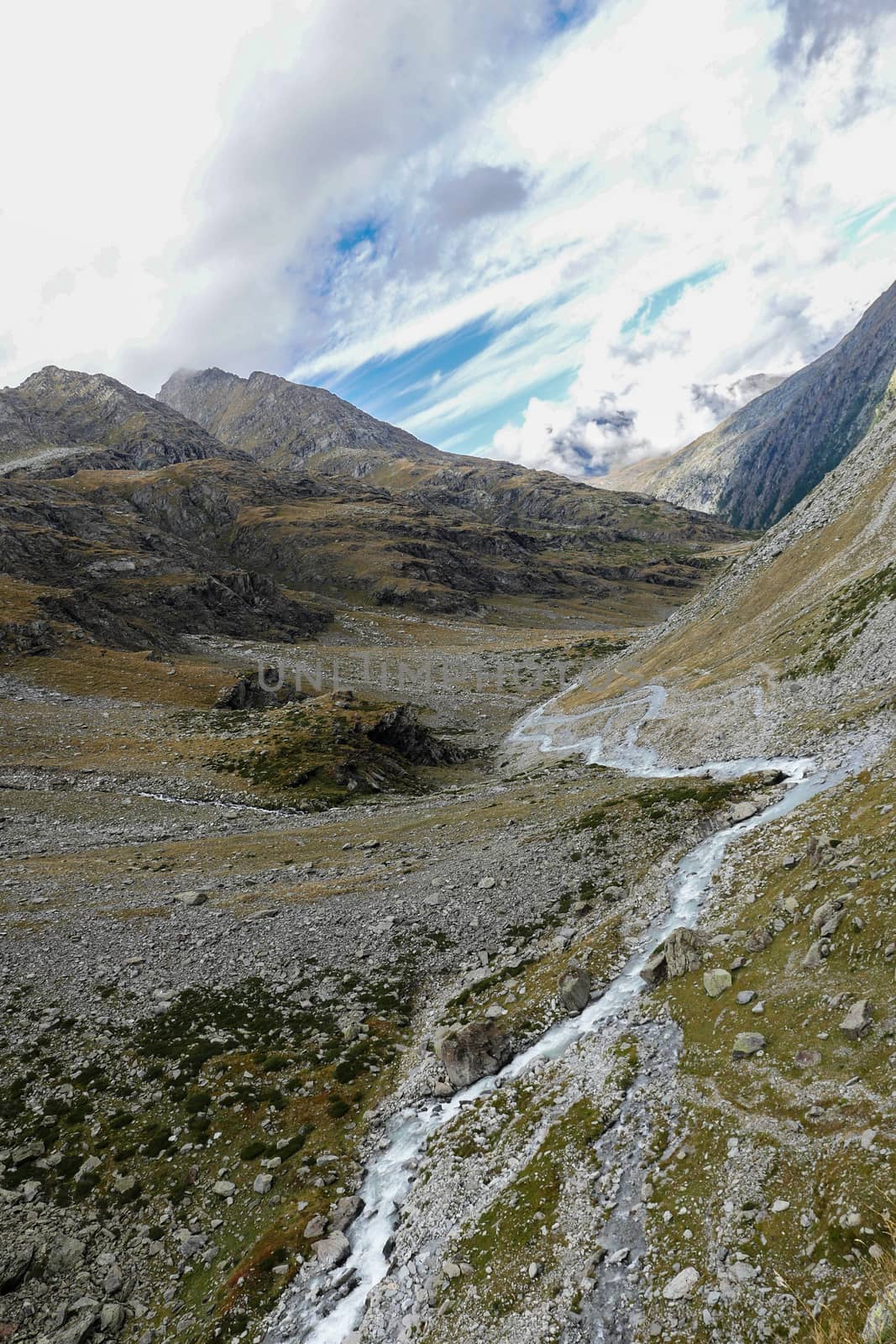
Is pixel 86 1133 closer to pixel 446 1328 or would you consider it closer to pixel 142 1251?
pixel 142 1251

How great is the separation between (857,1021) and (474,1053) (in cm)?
1375

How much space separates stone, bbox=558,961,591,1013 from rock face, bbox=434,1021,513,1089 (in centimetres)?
300

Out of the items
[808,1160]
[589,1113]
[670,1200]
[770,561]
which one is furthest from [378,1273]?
[770,561]

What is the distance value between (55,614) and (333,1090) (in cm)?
12923

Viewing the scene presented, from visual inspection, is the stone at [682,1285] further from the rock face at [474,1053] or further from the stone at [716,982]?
the rock face at [474,1053]

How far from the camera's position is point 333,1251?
741 inches

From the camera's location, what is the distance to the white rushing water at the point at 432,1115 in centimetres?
1733

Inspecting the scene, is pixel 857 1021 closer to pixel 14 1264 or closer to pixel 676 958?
pixel 676 958

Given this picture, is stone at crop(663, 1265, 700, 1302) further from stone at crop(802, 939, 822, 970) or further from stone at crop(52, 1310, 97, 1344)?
stone at crop(52, 1310, 97, 1344)

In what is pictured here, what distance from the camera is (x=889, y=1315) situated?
1002 cm

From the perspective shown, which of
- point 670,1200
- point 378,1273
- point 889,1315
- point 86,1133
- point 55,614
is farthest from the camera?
point 55,614

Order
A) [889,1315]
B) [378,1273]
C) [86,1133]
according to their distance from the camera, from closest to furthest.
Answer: [889,1315] < [378,1273] < [86,1133]

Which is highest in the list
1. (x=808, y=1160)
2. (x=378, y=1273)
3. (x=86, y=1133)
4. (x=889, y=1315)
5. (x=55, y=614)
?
(x=55, y=614)

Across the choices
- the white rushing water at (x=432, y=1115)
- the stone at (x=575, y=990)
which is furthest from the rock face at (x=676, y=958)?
the stone at (x=575, y=990)
